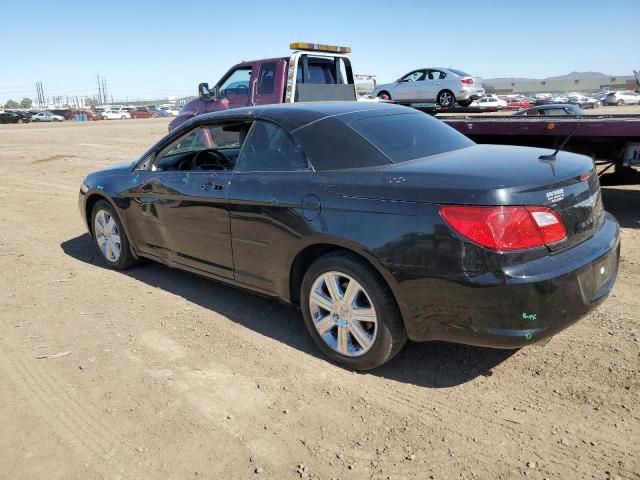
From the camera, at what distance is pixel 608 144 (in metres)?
6.62

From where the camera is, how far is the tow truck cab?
34.9ft

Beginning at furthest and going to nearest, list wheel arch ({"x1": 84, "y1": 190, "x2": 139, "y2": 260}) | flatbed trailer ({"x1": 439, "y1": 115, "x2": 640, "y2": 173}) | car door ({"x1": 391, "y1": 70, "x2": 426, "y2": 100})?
car door ({"x1": 391, "y1": 70, "x2": 426, "y2": 100}) < flatbed trailer ({"x1": 439, "y1": 115, "x2": 640, "y2": 173}) < wheel arch ({"x1": 84, "y1": 190, "x2": 139, "y2": 260})

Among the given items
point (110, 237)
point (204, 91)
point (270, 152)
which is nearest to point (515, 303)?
point (270, 152)

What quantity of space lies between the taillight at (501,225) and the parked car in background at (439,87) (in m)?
12.8

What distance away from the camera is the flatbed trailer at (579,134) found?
6340 mm

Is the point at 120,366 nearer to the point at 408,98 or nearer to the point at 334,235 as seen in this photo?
the point at 334,235

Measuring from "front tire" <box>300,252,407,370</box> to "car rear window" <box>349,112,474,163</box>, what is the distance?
732mm

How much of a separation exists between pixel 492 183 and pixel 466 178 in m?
0.14

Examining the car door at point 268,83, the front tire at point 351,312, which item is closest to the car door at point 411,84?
the car door at point 268,83

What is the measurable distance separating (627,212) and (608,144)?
1.27 metres

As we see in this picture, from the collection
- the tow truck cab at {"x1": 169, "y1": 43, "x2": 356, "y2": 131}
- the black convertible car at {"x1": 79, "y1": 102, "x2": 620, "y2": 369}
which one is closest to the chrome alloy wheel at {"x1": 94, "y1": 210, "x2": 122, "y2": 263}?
the black convertible car at {"x1": 79, "y1": 102, "x2": 620, "y2": 369}

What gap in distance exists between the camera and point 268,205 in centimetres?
359

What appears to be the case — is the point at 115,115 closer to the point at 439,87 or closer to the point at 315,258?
the point at 439,87

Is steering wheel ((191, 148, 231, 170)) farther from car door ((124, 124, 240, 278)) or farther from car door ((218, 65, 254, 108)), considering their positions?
car door ((218, 65, 254, 108))
